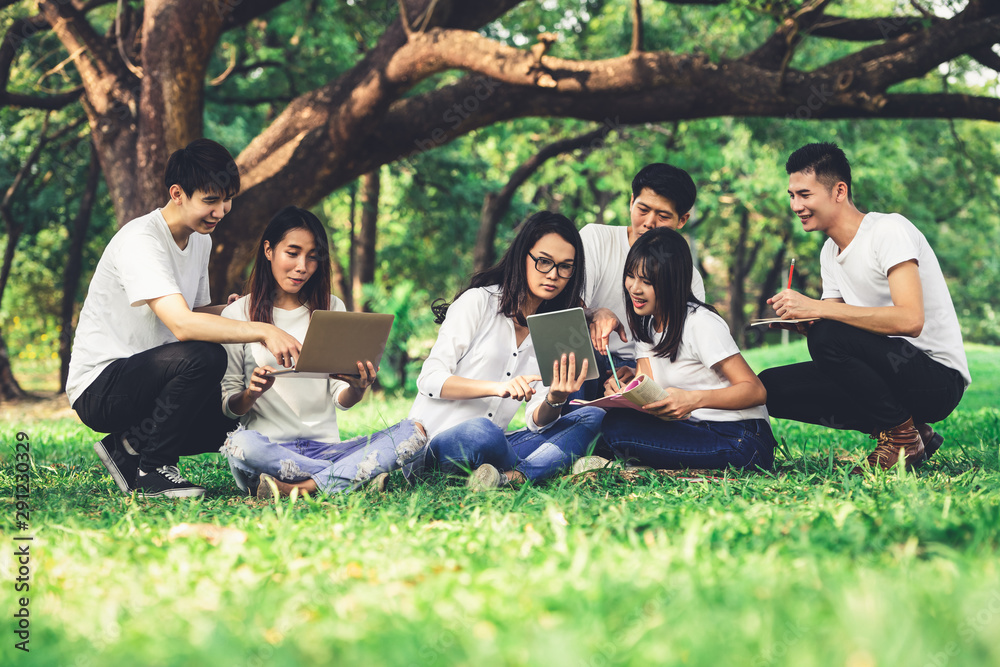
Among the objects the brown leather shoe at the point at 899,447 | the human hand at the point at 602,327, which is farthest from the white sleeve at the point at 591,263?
the brown leather shoe at the point at 899,447

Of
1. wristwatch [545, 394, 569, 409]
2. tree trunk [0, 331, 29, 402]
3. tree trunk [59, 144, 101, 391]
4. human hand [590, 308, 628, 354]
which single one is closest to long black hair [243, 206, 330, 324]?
wristwatch [545, 394, 569, 409]

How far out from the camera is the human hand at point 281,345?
3412 mm

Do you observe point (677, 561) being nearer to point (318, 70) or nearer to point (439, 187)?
point (318, 70)

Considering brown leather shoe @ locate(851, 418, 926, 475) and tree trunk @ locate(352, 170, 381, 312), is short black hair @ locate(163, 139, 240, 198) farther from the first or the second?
tree trunk @ locate(352, 170, 381, 312)

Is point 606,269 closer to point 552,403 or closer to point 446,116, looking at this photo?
point 552,403

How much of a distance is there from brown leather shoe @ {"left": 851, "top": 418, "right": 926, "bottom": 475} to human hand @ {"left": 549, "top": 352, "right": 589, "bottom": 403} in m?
1.46

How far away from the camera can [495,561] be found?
7.18 ft

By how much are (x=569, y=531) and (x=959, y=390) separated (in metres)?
2.45

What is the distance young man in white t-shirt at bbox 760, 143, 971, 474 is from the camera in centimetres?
375

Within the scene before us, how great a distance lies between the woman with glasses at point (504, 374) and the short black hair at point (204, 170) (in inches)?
46.9

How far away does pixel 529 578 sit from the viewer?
196 centimetres

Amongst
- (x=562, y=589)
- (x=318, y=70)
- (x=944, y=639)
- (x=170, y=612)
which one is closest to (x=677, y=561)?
(x=562, y=589)

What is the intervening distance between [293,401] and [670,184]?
2249 millimetres

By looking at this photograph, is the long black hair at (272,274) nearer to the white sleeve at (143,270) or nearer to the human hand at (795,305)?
the white sleeve at (143,270)
